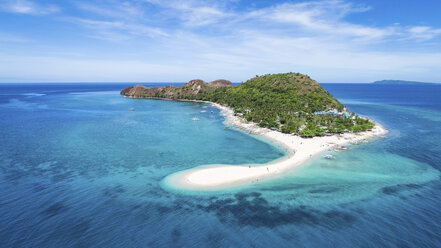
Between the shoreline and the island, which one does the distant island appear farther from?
the shoreline

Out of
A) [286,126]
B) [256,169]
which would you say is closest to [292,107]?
[286,126]

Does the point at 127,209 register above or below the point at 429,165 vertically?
below

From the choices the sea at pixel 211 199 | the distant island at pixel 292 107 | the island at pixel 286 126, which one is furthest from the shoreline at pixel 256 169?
the distant island at pixel 292 107

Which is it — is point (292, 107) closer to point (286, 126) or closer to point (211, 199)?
point (286, 126)

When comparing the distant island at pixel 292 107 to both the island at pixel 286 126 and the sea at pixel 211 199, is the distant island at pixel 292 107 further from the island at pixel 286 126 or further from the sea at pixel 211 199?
the sea at pixel 211 199

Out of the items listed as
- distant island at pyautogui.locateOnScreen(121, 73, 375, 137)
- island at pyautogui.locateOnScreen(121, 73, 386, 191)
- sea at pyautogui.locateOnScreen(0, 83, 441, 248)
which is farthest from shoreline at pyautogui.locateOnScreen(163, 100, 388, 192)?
distant island at pyautogui.locateOnScreen(121, 73, 375, 137)

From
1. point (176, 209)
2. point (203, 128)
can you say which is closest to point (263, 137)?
point (203, 128)

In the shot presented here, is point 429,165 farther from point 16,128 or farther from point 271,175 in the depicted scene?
point 16,128
